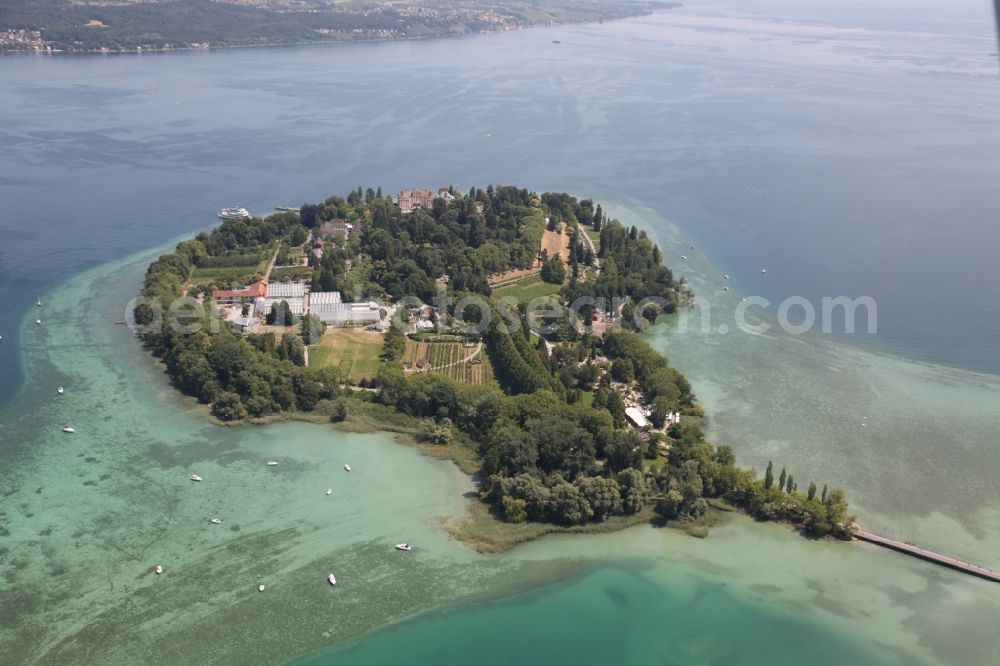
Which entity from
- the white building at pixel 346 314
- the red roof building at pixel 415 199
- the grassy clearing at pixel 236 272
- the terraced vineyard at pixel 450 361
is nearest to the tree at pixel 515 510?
the terraced vineyard at pixel 450 361

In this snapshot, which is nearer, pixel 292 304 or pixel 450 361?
pixel 450 361

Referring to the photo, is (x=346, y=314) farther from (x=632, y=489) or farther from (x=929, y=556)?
(x=929, y=556)

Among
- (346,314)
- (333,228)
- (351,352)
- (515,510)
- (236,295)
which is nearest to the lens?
(515,510)

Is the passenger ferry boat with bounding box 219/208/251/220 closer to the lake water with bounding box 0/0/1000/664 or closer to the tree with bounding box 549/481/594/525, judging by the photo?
the lake water with bounding box 0/0/1000/664

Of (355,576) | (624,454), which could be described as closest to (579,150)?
(624,454)

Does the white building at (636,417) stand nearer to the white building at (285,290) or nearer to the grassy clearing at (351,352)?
the grassy clearing at (351,352)

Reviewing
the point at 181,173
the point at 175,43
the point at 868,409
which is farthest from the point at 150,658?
the point at 175,43
